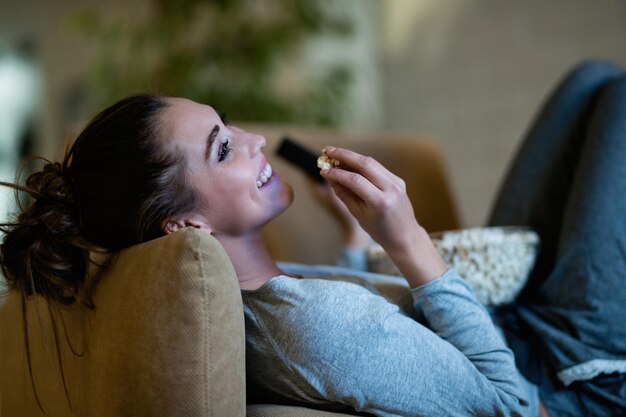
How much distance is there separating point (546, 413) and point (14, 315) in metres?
0.90

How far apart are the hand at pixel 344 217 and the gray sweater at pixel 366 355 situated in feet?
1.98

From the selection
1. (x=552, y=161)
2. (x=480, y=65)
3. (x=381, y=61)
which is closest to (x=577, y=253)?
(x=552, y=161)

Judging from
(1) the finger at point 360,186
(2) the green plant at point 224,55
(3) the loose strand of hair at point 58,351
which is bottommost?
(3) the loose strand of hair at point 58,351

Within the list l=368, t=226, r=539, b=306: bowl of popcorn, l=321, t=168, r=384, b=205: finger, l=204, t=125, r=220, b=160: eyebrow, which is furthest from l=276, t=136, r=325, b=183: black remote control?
l=321, t=168, r=384, b=205: finger

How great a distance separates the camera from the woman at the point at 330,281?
0.78m

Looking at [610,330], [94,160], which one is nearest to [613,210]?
[610,330]

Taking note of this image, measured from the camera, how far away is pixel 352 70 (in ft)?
9.44

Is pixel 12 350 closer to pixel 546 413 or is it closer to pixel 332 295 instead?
pixel 332 295

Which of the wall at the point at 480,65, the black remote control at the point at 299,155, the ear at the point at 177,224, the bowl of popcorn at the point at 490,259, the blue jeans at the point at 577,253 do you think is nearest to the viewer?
the ear at the point at 177,224

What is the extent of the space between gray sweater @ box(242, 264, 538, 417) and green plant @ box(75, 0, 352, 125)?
1.82m

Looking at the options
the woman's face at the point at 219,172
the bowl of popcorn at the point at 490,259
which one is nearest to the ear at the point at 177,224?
the woman's face at the point at 219,172

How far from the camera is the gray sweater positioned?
77 cm

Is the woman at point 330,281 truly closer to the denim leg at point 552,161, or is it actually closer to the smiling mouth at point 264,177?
the smiling mouth at point 264,177

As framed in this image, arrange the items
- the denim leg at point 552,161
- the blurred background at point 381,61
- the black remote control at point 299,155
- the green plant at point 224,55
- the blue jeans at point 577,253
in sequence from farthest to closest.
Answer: the green plant at point 224,55 < the blurred background at point 381,61 < the black remote control at point 299,155 < the denim leg at point 552,161 < the blue jeans at point 577,253
